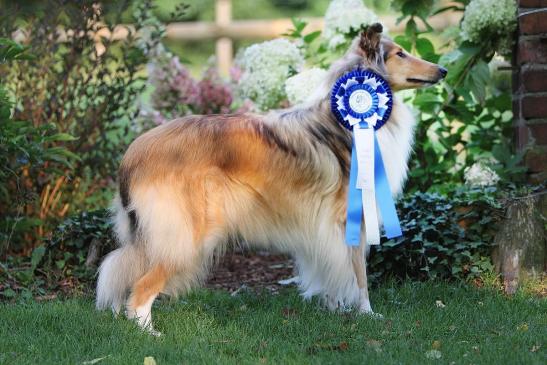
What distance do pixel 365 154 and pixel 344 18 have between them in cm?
193

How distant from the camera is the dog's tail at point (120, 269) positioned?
4172 millimetres

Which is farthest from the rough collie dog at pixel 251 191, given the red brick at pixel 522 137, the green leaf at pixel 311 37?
the green leaf at pixel 311 37

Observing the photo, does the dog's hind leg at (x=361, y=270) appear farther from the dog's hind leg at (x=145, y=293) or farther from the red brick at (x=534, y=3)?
the red brick at (x=534, y=3)

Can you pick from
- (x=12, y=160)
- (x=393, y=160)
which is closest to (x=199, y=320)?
(x=393, y=160)

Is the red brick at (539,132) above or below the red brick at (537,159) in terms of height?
above

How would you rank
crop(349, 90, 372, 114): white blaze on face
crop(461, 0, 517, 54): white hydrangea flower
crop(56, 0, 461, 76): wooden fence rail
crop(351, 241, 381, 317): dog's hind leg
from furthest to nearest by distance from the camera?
crop(56, 0, 461, 76): wooden fence rail
crop(461, 0, 517, 54): white hydrangea flower
crop(351, 241, 381, 317): dog's hind leg
crop(349, 90, 372, 114): white blaze on face

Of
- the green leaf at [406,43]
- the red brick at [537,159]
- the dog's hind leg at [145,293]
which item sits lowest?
the dog's hind leg at [145,293]

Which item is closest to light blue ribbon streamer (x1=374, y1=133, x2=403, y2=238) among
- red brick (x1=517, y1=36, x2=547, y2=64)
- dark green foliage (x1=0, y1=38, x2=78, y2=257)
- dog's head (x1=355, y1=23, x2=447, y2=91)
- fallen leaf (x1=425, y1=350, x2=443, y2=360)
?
dog's head (x1=355, y1=23, x2=447, y2=91)

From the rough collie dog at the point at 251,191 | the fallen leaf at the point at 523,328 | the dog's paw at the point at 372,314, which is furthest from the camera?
the dog's paw at the point at 372,314

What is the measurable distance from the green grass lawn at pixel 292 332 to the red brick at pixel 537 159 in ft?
3.41

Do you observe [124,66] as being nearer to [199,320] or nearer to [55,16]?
[55,16]

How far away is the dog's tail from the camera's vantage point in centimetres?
417

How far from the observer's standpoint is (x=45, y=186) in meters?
5.75

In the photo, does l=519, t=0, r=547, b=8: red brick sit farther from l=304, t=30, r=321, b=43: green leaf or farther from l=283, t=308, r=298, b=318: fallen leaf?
l=283, t=308, r=298, b=318: fallen leaf
